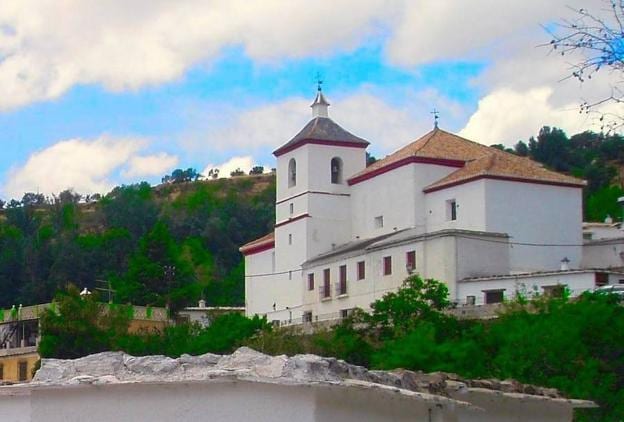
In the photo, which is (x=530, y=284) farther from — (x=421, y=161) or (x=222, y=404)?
(x=222, y=404)

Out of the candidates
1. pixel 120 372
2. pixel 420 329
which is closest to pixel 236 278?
pixel 420 329

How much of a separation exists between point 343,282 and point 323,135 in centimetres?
759

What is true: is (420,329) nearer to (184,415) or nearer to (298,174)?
(298,174)

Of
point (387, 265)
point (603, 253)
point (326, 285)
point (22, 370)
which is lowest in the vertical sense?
point (22, 370)

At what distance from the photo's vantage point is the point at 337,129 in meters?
57.6

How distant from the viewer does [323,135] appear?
186 ft

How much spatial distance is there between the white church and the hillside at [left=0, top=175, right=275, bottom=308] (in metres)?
10.5

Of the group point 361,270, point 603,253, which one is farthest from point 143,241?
point 603,253

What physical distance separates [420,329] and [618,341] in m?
6.19

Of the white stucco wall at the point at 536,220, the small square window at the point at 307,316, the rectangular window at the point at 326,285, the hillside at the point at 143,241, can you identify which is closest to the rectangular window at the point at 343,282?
the rectangular window at the point at 326,285

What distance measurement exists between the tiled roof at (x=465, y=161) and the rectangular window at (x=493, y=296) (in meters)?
4.52

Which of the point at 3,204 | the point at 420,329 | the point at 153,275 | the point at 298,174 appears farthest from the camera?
the point at 3,204

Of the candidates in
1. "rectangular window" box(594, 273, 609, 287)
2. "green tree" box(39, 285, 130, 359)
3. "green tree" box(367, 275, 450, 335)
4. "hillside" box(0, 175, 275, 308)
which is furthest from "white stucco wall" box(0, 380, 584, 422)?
"hillside" box(0, 175, 275, 308)

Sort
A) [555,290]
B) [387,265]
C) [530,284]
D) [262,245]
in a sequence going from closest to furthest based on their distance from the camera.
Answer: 1. [555,290]
2. [530,284]
3. [387,265]
4. [262,245]
